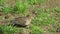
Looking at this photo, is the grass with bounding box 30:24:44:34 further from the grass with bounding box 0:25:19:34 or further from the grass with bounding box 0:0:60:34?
the grass with bounding box 0:25:19:34

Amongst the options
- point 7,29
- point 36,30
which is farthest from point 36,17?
point 7,29

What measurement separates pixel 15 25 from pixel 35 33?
58cm

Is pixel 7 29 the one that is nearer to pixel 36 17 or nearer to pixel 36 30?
pixel 36 30

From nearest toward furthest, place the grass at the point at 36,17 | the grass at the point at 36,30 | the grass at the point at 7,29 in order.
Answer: the grass at the point at 7,29, the grass at the point at 36,17, the grass at the point at 36,30

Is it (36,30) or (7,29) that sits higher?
(7,29)

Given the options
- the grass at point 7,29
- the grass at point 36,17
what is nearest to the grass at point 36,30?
the grass at point 36,17

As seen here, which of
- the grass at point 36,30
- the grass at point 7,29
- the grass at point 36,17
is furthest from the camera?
the grass at point 36,30

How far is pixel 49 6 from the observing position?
24.7 feet

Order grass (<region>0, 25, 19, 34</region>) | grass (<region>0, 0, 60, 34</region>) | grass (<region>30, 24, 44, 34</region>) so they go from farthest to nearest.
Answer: grass (<region>30, 24, 44, 34</region>)
grass (<region>0, 0, 60, 34</region>)
grass (<region>0, 25, 19, 34</region>)

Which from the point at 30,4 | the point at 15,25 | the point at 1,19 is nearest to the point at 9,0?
the point at 30,4

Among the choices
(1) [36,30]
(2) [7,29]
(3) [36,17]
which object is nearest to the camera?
(2) [7,29]

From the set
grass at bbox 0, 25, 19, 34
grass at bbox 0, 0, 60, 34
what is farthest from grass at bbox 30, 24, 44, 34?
grass at bbox 0, 25, 19, 34

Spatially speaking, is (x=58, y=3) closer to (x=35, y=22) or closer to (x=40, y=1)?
(x=40, y=1)

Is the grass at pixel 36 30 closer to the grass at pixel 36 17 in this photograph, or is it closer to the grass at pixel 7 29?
the grass at pixel 36 17
